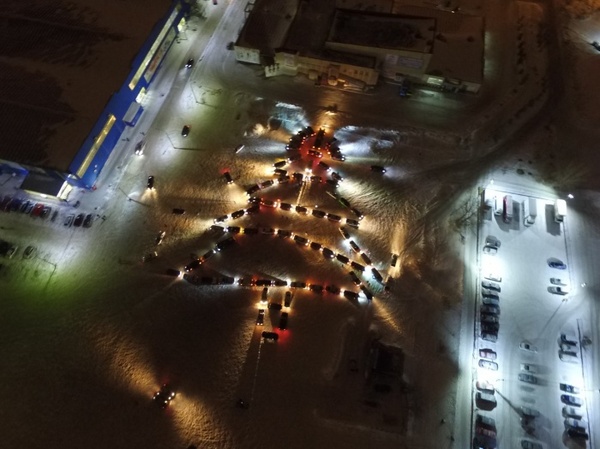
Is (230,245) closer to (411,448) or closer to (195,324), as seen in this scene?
(195,324)

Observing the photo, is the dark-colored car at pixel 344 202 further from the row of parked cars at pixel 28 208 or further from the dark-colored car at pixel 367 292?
the row of parked cars at pixel 28 208

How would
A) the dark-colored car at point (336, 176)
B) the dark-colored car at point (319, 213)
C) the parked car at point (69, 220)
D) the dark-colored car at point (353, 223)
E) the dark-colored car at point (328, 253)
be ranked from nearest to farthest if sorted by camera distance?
1. the dark-colored car at point (328, 253)
2. the parked car at point (69, 220)
3. the dark-colored car at point (353, 223)
4. the dark-colored car at point (319, 213)
5. the dark-colored car at point (336, 176)

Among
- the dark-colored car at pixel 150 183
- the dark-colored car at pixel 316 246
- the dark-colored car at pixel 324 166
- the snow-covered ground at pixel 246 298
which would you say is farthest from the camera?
the dark-colored car at pixel 324 166

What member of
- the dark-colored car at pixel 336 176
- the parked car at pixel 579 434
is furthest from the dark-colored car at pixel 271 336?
the parked car at pixel 579 434

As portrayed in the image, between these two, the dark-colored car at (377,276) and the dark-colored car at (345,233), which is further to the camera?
the dark-colored car at (345,233)

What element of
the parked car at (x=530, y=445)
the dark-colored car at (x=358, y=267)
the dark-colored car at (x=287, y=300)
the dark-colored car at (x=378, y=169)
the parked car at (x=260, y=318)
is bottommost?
the parked car at (x=530, y=445)

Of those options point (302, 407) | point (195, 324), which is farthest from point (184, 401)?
point (302, 407)
